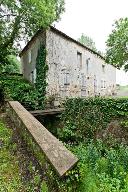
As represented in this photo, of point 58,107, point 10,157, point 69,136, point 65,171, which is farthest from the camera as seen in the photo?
point 58,107

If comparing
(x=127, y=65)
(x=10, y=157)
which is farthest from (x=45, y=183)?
(x=127, y=65)

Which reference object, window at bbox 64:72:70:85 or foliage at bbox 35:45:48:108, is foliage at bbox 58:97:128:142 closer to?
foliage at bbox 35:45:48:108

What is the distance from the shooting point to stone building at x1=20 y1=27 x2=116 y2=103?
22141mm

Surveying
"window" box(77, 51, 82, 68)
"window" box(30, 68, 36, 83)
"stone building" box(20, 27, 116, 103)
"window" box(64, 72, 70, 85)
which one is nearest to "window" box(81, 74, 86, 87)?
"stone building" box(20, 27, 116, 103)

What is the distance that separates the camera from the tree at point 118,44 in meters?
21.4

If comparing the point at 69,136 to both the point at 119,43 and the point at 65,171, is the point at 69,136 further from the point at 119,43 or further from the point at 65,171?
the point at 65,171

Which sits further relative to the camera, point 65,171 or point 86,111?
point 86,111

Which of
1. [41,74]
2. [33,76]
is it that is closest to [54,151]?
[41,74]

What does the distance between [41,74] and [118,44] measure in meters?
7.01

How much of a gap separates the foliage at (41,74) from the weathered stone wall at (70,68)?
0.43 meters

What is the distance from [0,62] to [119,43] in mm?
11424

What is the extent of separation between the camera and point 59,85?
2277 centimetres

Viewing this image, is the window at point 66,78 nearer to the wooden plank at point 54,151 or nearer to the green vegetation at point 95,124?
the green vegetation at point 95,124

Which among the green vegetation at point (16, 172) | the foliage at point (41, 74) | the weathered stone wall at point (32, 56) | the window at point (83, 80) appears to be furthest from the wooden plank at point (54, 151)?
the window at point (83, 80)
